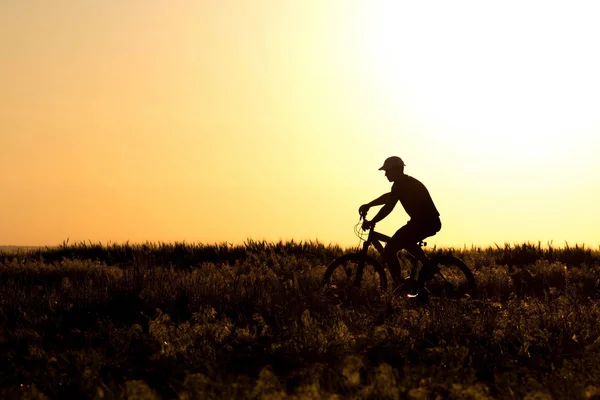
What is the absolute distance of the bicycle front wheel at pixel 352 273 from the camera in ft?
41.2

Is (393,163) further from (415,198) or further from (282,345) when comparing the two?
(282,345)

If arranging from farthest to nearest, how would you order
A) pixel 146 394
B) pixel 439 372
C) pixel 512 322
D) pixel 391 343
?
pixel 512 322
pixel 391 343
pixel 439 372
pixel 146 394

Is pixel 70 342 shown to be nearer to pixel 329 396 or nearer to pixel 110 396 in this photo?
pixel 110 396

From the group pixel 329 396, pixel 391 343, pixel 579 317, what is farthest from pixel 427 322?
pixel 329 396

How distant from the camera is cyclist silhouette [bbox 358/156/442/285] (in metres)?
12.0

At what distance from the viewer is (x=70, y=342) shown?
9125 millimetres

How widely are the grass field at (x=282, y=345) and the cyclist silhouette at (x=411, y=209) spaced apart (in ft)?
2.96

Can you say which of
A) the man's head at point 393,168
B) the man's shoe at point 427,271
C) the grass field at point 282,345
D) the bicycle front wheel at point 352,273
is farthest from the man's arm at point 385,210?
the grass field at point 282,345

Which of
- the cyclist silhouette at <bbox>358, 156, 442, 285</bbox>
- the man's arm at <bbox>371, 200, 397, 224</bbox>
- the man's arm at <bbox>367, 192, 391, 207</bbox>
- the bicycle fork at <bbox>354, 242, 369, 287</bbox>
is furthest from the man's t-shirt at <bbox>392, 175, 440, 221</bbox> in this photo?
the bicycle fork at <bbox>354, 242, 369, 287</bbox>

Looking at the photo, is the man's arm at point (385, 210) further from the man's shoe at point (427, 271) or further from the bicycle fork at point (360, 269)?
the man's shoe at point (427, 271)

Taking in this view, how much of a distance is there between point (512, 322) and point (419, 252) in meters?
3.21

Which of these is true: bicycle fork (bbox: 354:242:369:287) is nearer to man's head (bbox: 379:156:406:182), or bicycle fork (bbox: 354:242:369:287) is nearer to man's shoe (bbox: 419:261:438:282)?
man's shoe (bbox: 419:261:438:282)

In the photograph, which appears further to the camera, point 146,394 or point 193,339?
point 193,339

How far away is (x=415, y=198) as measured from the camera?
12.0 metres
